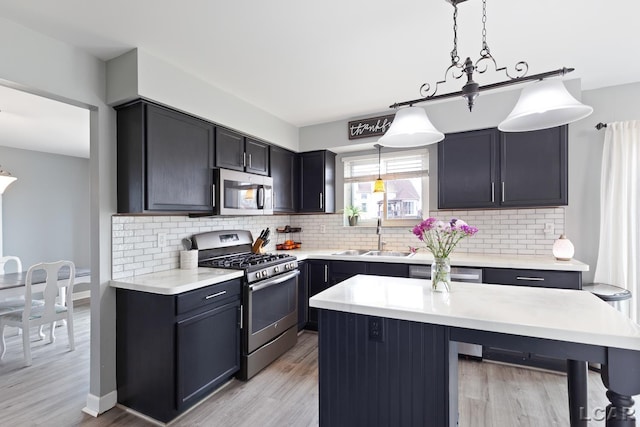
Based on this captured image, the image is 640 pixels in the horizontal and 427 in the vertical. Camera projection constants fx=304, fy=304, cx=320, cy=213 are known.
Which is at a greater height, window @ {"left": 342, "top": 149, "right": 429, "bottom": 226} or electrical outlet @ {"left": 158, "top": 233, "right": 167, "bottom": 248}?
window @ {"left": 342, "top": 149, "right": 429, "bottom": 226}

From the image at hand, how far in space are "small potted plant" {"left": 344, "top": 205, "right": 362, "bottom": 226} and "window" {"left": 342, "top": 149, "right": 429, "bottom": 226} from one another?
5cm

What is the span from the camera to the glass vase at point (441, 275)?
171cm

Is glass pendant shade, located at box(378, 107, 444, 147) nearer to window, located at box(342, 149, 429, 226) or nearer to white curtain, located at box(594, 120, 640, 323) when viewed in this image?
window, located at box(342, 149, 429, 226)

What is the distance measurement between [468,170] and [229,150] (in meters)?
2.47

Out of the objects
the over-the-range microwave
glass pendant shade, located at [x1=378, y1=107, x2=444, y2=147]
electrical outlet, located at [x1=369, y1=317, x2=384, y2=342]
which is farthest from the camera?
the over-the-range microwave

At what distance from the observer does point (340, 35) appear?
204cm

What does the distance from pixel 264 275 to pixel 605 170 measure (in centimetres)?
335

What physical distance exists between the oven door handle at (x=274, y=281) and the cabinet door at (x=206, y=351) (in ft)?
0.58

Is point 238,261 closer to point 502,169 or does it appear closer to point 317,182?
point 317,182

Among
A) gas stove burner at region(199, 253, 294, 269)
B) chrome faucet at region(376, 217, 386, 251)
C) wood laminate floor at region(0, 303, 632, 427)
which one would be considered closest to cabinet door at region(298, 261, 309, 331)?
gas stove burner at region(199, 253, 294, 269)

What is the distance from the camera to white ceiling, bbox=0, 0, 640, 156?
1.77 meters

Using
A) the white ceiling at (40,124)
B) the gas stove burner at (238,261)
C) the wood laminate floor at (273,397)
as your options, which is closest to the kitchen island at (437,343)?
the wood laminate floor at (273,397)

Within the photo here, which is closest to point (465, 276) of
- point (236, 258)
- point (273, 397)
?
point (273, 397)

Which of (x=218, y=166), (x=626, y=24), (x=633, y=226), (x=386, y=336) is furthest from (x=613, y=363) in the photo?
(x=218, y=166)
